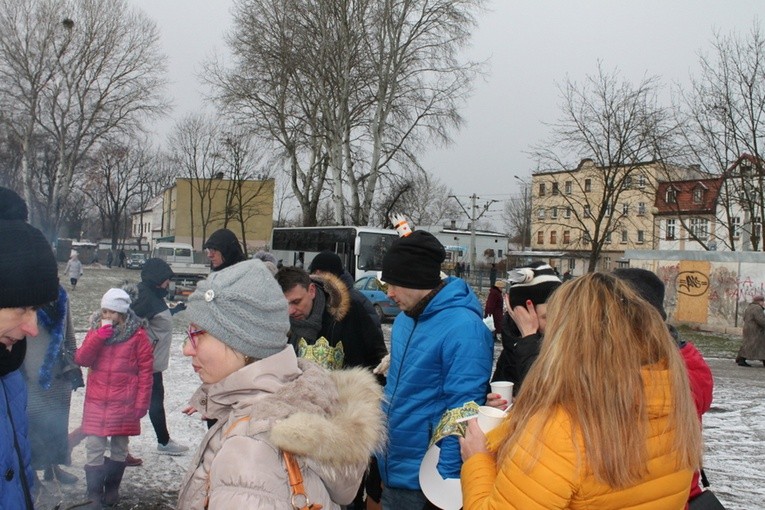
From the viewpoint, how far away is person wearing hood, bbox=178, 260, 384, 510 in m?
1.72

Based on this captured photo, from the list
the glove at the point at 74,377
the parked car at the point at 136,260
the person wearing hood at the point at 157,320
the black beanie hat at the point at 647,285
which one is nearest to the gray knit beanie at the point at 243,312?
the black beanie hat at the point at 647,285

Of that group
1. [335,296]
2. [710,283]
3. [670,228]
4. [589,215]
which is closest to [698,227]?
[710,283]

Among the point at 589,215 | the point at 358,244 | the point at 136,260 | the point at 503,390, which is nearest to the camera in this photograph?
the point at 503,390

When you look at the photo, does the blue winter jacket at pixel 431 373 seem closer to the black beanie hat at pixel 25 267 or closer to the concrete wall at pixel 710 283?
the black beanie hat at pixel 25 267

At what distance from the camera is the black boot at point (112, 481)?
4.88 m

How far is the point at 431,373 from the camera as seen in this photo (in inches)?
127

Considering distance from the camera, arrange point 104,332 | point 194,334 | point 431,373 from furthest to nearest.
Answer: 1. point 104,332
2. point 431,373
3. point 194,334

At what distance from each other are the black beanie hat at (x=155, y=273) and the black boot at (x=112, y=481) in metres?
1.58

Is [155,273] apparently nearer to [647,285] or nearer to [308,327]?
[308,327]

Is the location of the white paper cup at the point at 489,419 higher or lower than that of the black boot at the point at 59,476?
higher

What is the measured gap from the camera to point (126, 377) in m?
5.05

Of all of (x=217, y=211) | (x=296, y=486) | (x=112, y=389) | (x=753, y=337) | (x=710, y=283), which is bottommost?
(x=753, y=337)

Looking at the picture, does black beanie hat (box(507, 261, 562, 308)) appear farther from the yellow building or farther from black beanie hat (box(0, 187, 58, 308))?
the yellow building

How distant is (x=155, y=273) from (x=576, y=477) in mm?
4754
